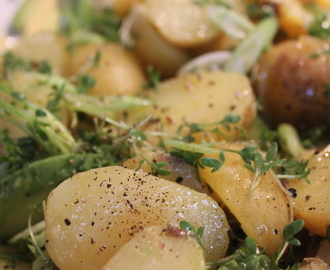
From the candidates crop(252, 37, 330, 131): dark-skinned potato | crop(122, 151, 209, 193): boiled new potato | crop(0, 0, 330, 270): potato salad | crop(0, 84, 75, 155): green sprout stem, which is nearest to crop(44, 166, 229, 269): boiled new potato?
crop(0, 0, 330, 270): potato salad

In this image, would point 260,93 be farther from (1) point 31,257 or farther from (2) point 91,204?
(1) point 31,257

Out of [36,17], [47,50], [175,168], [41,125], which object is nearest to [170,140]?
[175,168]

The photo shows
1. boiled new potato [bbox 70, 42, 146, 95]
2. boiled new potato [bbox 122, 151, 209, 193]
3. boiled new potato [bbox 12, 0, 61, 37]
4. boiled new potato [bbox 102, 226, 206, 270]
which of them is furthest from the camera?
boiled new potato [bbox 12, 0, 61, 37]

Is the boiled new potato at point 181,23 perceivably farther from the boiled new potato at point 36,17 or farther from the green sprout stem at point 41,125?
the boiled new potato at point 36,17

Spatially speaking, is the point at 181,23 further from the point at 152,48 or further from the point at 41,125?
the point at 41,125

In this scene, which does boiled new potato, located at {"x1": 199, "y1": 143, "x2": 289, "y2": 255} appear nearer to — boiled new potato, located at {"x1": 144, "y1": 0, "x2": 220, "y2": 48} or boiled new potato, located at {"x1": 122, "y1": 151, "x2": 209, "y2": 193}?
boiled new potato, located at {"x1": 122, "y1": 151, "x2": 209, "y2": 193}

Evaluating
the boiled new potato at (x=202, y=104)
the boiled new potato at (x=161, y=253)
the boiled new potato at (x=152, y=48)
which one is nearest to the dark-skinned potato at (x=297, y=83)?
the boiled new potato at (x=202, y=104)
